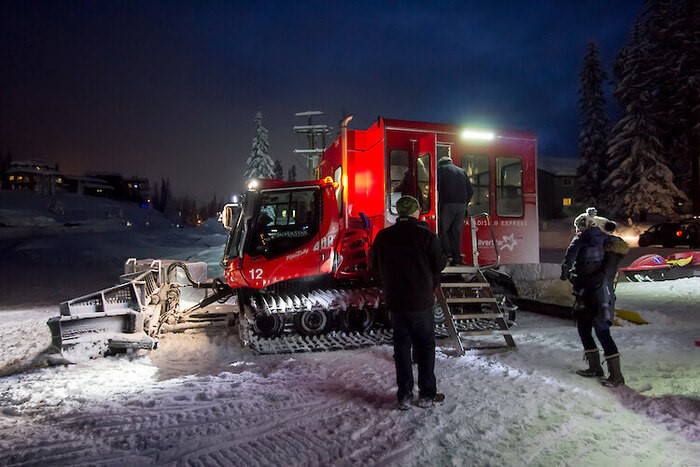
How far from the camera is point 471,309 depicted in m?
8.07

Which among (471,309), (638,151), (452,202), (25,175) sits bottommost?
(471,309)

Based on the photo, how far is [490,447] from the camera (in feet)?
11.5

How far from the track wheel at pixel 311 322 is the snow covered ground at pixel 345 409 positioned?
81 centimetres

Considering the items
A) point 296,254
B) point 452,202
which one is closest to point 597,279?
point 452,202

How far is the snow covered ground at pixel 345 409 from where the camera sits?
3.43 meters

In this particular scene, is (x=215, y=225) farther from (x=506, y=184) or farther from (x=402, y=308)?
(x=402, y=308)

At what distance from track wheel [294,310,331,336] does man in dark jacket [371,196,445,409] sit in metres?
3.21

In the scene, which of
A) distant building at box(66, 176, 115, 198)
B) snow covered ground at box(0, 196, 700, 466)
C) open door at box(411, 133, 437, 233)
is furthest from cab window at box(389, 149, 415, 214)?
distant building at box(66, 176, 115, 198)

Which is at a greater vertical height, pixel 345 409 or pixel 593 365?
pixel 593 365

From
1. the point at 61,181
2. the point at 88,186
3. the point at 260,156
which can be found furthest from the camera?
the point at 88,186

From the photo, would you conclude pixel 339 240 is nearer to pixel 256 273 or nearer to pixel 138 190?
pixel 256 273

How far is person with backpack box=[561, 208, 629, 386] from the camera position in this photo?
4863 millimetres

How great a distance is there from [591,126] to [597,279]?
39.9 m

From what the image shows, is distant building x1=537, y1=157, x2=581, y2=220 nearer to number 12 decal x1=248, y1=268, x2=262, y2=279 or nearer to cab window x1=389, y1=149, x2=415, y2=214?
cab window x1=389, y1=149, x2=415, y2=214
